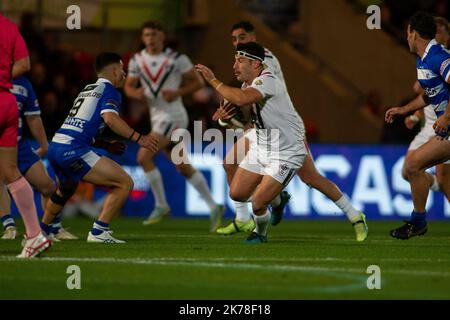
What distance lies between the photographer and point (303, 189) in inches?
686

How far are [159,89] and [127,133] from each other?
4.88 meters

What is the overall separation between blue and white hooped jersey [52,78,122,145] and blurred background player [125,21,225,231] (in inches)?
161

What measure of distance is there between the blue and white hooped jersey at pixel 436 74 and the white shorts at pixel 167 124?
189 inches

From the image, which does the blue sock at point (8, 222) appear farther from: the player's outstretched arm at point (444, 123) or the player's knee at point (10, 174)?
the player's outstretched arm at point (444, 123)

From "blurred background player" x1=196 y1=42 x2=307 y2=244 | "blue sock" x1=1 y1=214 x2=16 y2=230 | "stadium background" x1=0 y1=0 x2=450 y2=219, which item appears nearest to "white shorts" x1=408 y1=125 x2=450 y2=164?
"blurred background player" x1=196 y1=42 x2=307 y2=244

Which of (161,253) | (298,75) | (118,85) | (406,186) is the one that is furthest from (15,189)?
(298,75)

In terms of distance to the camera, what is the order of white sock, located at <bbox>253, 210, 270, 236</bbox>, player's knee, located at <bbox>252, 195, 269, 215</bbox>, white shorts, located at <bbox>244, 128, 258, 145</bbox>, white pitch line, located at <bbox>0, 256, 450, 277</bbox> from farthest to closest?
1. white shorts, located at <bbox>244, 128, 258, 145</bbox>
2. white sock, located at <bbox>253, 210, 270, 236</bbox>
3. player's knee, located at <bbox>252, 195, 269, 215</bbox>
4. white pitch line, located at <bbox>0, 256, 450, 277</bbox>

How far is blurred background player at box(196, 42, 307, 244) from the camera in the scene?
11328 millimetres

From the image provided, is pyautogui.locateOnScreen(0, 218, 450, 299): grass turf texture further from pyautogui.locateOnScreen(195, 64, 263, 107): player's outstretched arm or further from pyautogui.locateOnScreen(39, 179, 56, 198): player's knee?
pyautogui.locateOnScreen(195, 64, 263, 107): player's outstretched arm

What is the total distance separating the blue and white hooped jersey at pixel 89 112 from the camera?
1156 cm

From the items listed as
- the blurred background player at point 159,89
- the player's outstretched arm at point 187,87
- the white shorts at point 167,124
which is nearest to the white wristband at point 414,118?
the blurred background player at point 159,89

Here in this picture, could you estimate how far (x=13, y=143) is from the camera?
32.8 feet

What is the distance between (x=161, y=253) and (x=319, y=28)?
1300 centimetres
